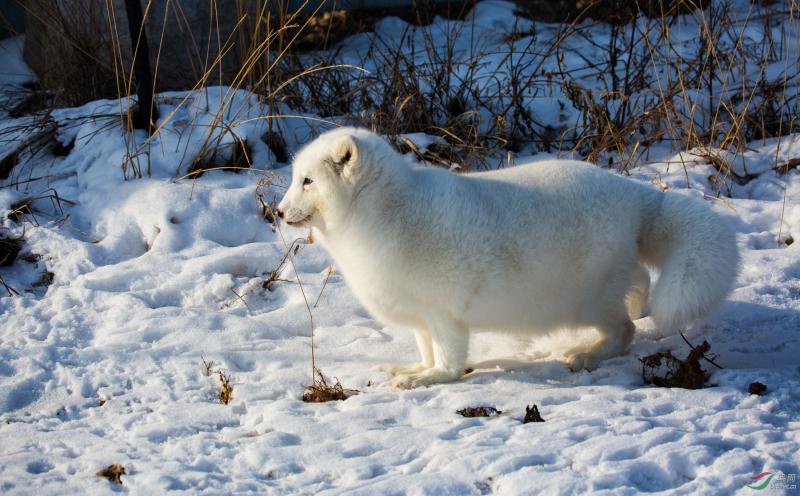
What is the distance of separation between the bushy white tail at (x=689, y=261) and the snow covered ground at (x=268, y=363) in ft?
1.17

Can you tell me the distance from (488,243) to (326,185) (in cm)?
80

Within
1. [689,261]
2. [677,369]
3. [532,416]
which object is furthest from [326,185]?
[677,369]

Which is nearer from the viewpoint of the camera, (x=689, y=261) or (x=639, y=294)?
(x=689, y=261)

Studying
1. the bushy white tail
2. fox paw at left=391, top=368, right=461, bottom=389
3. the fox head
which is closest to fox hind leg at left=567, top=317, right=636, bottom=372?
the bushy white tail

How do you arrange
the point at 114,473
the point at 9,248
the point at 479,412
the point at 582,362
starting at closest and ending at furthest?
the point at 114,473
the point at 479,412
the point at 582,362
the point at 9,248

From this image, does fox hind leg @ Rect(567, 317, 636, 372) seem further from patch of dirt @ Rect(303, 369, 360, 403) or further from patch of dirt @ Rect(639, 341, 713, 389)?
patch of dirt @ Rect(303, 369, 360, 403)

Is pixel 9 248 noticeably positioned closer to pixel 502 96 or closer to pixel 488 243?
pixel 488 243

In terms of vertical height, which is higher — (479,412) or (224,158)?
(224,158)

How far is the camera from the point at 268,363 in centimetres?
425

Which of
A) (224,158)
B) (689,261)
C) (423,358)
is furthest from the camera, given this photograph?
(224,158)

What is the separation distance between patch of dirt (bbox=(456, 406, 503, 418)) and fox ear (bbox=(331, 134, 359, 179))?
1189mm

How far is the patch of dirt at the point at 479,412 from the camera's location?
3.52m

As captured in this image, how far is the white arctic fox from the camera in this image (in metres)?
3.82

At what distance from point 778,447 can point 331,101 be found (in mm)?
4829
